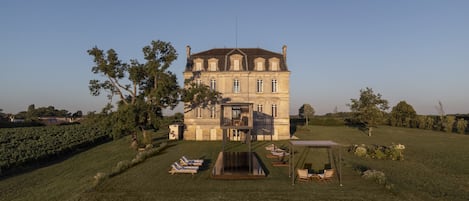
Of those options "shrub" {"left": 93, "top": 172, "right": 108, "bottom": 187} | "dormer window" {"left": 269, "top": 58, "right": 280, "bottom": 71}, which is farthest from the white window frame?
"shrub" {"left": 93, "top": 172, "right": 108, "bottom": 187}

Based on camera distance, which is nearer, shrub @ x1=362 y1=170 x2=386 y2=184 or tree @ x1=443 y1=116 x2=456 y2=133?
shrub @ x1=362 y1=170 x2=386 y2=184

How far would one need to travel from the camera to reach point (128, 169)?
18.9 m

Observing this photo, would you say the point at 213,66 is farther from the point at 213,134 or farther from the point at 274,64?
the point at 213,134

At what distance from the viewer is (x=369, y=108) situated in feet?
133

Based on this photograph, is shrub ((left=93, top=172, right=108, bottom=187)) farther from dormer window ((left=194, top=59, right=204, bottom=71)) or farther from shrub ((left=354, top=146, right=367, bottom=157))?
dormer window ((left=194, top=59, right=204, bottom=71))

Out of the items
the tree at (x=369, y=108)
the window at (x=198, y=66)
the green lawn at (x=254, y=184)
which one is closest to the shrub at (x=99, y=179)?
the green lawn at (x=254, y=184)

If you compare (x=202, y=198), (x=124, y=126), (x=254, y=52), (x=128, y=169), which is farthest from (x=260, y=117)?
(x=202, y=198)

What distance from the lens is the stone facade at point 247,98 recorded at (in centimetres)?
3484

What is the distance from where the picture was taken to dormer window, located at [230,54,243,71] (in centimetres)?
3541

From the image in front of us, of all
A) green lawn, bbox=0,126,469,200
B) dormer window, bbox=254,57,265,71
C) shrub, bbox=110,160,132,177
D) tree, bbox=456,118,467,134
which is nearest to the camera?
green lawn, bbox=0,126,469,200

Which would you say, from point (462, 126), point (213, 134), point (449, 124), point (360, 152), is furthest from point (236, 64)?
point (449, 124)

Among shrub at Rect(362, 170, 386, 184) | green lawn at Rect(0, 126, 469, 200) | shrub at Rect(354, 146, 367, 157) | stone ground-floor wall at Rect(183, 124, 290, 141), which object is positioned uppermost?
stone ground-floor wall at Rect(183, 124, 290, 141)

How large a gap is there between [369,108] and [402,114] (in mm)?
25305

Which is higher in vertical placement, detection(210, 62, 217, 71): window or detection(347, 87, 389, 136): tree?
detection(210, 62, 217, 71): window
